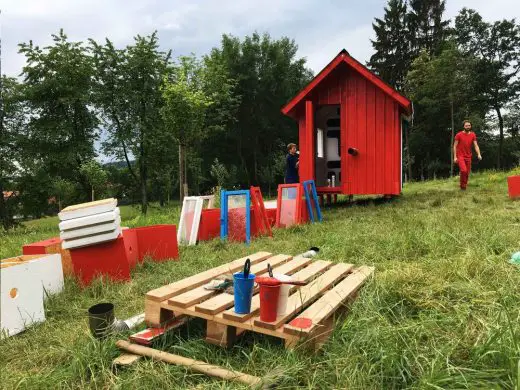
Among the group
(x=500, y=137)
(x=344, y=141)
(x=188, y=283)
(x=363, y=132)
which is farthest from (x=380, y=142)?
(x=500, y=137)

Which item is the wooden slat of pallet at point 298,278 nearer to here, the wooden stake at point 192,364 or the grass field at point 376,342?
the grass field at point 376,342

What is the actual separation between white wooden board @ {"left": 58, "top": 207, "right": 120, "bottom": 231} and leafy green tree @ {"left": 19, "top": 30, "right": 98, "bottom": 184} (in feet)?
50.6

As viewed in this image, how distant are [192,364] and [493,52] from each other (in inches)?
1597

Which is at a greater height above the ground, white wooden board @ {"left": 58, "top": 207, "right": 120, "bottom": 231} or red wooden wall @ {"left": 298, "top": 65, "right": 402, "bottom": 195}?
red wooden wall @ {"left": 298, "top": 65, "right": 402, "bottom": 195}

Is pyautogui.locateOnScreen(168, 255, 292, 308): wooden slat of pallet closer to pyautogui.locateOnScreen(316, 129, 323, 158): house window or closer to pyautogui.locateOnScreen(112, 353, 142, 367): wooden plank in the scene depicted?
pyautogui.locateOnScreen(112, 353, 142, 367): wooden plank

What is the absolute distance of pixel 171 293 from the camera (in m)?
2.79

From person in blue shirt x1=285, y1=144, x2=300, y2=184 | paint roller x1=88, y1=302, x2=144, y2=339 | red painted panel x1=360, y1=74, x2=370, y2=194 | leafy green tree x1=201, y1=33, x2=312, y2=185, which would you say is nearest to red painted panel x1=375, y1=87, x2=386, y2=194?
red painted panel x1=360, y1=74, x2=370, y2=194

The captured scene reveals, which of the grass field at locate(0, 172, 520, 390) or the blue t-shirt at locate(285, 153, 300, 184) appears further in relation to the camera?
the blue t-shirt at locate(285, 153, 300, 184)

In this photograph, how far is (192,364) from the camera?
223cm

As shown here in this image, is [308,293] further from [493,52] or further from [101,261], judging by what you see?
[493,52]

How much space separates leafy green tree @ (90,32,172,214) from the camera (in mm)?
19469

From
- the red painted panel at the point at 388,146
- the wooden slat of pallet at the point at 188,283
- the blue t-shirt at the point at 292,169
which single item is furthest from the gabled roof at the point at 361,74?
the wooden slat of pallet at the point at 188,283

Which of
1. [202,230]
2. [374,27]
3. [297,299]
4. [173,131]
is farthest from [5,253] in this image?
[374,27]

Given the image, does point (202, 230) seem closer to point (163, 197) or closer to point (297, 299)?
point (297, 299)
